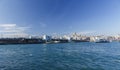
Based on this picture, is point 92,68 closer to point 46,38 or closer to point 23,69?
point 23,69

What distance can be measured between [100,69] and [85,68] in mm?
1850

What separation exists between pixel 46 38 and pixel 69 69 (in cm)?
15024

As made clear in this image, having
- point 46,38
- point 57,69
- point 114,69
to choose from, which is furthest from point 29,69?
point 46,38

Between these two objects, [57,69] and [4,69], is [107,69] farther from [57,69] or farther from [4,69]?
[4,69]

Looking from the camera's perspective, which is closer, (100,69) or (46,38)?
(100,69)

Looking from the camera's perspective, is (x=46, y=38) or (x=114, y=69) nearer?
(x=114, y=69)

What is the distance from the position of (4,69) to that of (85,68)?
33.3 ft

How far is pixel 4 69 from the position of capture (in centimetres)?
1912

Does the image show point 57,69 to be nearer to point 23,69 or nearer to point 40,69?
point 40,69

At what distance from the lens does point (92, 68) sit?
19.5 metres

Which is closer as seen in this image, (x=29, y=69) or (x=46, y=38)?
(x=29, y=69)

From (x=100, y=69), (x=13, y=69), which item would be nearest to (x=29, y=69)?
(x=13, y=69)

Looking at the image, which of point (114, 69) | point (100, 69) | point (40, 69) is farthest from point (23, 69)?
point (114, 69)

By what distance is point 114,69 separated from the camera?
19375mm
